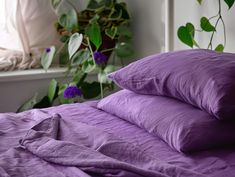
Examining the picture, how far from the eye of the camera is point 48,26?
102 inches

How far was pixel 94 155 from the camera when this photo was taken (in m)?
0.98

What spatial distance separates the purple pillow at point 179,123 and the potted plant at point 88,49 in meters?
0.91

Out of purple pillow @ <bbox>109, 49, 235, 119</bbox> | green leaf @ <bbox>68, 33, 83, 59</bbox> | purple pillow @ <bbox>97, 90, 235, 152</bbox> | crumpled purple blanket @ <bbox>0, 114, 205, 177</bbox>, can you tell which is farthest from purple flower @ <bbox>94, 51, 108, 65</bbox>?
crumpled purple blanket @ <bbox>0, 114, 205, 177</bbox>

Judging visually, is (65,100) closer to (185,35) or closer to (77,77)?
(77,77)

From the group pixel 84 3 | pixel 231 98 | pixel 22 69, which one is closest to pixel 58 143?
pixel 231 98

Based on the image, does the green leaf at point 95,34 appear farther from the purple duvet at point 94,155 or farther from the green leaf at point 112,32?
the purple duvet at point 94,155

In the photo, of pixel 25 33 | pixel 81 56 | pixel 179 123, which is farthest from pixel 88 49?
pixel 179 123

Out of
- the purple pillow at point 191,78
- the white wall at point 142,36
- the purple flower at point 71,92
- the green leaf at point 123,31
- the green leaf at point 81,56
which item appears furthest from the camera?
the green leaf at point 123,31

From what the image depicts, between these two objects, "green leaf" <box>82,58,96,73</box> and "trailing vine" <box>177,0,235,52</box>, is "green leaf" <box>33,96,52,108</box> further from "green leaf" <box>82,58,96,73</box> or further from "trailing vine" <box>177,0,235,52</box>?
"trailing vine" <box>177,0,235,52</box>

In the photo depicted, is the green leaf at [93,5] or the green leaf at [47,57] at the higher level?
the green leaf at [93,5]

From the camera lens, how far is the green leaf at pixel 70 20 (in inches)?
93.3

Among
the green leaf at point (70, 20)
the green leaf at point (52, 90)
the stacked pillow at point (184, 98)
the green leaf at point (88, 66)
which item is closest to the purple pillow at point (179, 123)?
the stacked pillow at point (184, 98)

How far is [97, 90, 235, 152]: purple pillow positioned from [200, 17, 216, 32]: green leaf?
0.56m

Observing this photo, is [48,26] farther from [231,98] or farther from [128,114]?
[231,98]
